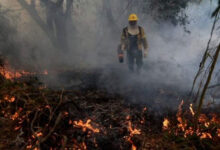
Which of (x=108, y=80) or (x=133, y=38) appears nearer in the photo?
(x=133, y=38)

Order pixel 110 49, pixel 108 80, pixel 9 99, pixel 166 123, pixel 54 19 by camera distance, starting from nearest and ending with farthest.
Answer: pixel 9 99, pixel 166 123, pixel 108 80, pixel 54 19, pixel 110 49

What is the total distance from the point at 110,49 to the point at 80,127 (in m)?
10.0

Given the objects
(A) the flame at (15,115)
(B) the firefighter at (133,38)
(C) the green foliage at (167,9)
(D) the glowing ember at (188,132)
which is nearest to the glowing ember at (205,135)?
(D) the glowing ember at (188,132)

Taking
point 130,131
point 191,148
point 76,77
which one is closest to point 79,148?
point 130,131

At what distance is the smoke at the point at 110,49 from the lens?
8.34 metres

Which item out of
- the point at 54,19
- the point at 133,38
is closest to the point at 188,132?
the point at 133,38

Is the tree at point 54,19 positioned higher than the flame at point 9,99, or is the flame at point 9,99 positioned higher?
the tree at point 54,19

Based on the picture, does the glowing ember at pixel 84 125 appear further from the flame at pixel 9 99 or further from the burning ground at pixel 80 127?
the flame at pixel 9 99

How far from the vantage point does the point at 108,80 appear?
818 centimetres

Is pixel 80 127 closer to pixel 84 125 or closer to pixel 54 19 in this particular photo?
pixel 84 125

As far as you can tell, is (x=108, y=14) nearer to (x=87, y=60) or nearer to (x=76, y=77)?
(x=87, y=60)

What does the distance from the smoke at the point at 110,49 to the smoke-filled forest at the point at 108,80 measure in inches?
2.0

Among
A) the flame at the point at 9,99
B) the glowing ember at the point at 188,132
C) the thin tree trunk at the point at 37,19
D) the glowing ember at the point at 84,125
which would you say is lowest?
the glowing ember at the point at 188,132

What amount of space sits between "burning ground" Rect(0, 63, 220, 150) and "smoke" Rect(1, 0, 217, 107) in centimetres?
288
